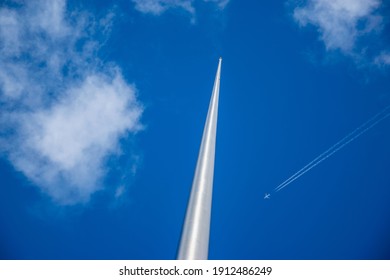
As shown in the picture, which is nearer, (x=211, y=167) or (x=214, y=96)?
(x=211, y=167)

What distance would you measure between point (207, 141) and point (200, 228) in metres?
5.36

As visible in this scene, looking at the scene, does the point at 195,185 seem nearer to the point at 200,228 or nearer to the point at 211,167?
the point at 211,167
